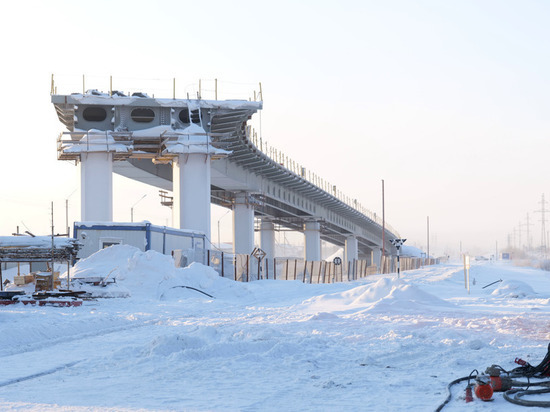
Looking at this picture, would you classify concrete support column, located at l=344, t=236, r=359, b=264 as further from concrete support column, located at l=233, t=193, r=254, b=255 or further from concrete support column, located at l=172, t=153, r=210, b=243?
concrete support column, located at l=172, t=153, r=210, b=243

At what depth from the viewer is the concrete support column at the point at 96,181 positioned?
1802 inches

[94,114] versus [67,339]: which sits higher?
[94,114]

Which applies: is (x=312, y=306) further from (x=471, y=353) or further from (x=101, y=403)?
(x=101, y=403)

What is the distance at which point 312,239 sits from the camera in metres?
88.2

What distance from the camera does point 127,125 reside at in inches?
1879

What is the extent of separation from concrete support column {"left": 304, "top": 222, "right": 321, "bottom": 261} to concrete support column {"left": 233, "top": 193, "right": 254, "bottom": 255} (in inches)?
903

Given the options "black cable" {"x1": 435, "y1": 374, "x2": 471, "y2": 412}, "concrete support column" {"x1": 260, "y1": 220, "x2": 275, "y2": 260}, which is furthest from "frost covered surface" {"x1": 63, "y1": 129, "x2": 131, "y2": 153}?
"concrete support column" {"x1": 260, "y1": 220, "x2": 275, "y2": 260}

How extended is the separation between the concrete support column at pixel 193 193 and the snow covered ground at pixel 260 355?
24.4 m

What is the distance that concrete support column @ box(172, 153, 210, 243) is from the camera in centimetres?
4791

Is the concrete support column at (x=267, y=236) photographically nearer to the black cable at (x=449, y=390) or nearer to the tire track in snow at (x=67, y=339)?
the tire track in snow at (x=67, y=339)

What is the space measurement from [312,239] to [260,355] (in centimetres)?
7643

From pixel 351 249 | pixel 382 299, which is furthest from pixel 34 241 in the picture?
pixel 351 249

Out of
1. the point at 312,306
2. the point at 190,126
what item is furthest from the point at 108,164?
the point at 312,306

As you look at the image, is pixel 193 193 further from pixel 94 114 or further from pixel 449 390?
pixel 449 390
